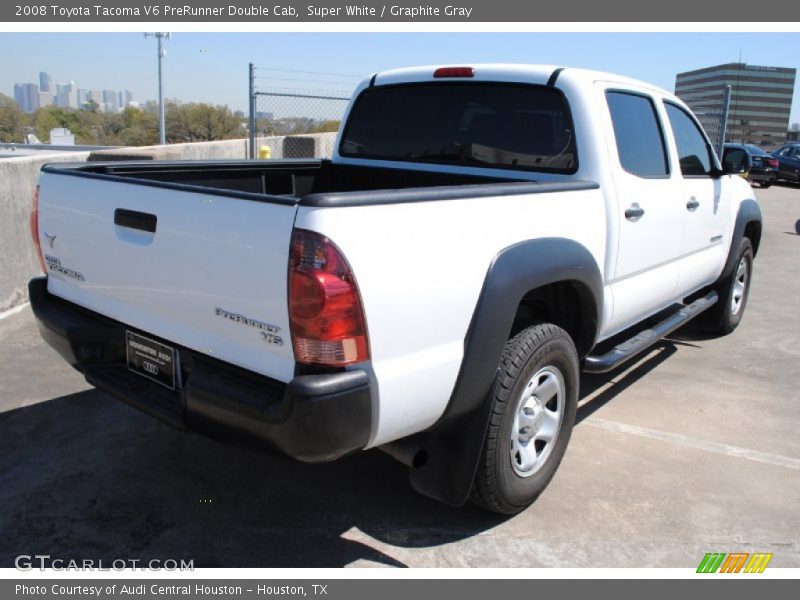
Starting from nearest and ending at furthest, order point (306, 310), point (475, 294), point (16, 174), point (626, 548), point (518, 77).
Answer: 1. point (306, 310)
2. point (475, 294)
3. point (626, 548)
4. point (518, 77)
5. point (16, 174)

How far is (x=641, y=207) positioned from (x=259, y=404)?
2603 millimetres

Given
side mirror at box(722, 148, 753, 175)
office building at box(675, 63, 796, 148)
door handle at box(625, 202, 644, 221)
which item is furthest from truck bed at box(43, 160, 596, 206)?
office building at box(675, 63, 796, 148)

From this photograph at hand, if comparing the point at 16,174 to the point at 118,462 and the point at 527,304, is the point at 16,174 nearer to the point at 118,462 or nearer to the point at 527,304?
the point at 118,462

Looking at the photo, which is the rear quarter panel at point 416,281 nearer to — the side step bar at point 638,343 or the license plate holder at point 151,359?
the license plate holder at point 151,359

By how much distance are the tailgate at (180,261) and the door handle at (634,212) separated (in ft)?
7.29

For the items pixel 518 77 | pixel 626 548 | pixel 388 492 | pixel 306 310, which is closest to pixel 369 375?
pixel 306 310

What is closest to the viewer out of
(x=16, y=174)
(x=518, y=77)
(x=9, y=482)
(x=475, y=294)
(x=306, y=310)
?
(x=306, y=310)

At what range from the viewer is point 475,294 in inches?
107

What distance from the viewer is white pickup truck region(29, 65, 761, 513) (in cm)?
235

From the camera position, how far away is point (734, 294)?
6348 millimetres

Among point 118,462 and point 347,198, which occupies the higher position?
point 347,198

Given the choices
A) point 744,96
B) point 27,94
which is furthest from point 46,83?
point 744,96

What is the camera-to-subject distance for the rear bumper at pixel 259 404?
231 cm

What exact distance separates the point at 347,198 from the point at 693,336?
16.6 feet
